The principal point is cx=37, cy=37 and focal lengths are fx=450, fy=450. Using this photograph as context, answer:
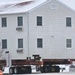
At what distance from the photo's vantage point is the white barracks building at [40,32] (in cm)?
5656

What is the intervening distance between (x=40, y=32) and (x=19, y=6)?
19.4 ft

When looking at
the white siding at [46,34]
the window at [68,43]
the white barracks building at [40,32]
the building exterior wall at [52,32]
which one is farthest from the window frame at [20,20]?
the window at [68,43]

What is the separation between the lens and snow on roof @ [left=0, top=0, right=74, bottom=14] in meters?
58.3

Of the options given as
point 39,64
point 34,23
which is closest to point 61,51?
point 34,23

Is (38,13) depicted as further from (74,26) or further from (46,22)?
(74,26)

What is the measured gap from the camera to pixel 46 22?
57.3 m

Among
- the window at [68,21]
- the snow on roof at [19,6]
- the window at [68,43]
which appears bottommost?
the window at [68,43]

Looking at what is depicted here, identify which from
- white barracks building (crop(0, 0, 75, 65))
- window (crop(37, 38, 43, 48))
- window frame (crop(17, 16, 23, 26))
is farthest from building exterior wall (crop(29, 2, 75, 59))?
window frame (crop(17, 16, 23, 26))

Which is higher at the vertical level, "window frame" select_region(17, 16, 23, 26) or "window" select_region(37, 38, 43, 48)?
"window frame" select_region(17, 16, 23, 26)

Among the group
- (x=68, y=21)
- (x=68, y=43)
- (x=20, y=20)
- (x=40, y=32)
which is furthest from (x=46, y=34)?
(x=20, y=20)

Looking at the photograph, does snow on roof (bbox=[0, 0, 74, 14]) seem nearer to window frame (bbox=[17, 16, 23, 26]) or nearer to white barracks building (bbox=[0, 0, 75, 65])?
white barracks building (bbox=[0, 0, 75, 65])

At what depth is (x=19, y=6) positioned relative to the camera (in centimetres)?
6088

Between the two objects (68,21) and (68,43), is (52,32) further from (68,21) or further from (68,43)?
(68,21)

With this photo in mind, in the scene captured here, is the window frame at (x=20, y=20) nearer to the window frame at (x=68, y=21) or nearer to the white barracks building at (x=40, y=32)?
the white barracks building at (x=40, y=32)
